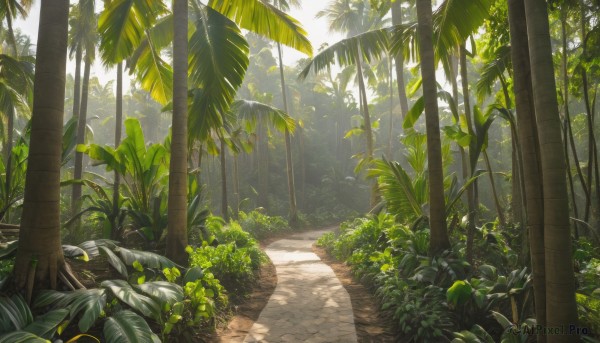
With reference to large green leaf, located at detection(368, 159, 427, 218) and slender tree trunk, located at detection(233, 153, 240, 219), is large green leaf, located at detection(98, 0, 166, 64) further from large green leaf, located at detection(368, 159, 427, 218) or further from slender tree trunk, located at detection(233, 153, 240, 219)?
slender tree trunk, located at detection(233, 153, 240, 219)

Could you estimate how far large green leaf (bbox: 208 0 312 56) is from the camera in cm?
604

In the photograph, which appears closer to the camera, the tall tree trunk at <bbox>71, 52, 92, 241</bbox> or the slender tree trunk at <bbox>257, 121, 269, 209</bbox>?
the tall tree trunk at <bbox>71, 52, 92, 241</bbox>

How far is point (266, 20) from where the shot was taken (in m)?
6.17

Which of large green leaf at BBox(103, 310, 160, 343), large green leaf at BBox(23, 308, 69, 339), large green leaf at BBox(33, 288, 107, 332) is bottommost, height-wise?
large green leaf at BBox(103, 310, 160, 343)

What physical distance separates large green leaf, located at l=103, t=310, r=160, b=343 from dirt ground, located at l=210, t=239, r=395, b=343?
1028 mm

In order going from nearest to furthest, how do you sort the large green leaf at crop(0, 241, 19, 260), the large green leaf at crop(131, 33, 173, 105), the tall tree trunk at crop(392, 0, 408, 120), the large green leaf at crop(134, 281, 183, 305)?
the large green leaf at crop(0, 241, 19, 260) < the large green leaf at crop(134, 281, 183, 305) < the large green leaf at crop(131, 33, 173, 105) < the tall tree trunk at crop(392, 0, 408, 120)

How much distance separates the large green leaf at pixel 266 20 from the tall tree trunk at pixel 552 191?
453 cm

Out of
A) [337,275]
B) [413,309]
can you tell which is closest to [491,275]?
[413,309]

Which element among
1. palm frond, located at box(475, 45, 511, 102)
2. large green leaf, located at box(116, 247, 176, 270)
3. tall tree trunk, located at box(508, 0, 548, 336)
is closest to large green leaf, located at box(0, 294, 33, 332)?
large green leaf, located at box(116, 247, 176, 270)

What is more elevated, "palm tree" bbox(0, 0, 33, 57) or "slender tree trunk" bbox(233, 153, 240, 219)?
"palm tree" bbox(0, 0, 33, 57)

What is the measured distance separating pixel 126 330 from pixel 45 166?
59.9 inches

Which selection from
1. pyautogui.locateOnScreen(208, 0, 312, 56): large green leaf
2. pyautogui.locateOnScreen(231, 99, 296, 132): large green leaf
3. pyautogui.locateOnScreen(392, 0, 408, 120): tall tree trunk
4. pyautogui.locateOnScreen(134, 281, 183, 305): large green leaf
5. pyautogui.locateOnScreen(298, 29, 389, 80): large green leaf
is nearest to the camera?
pyautogui.locateOnScreen(134, 281, 183, 305): large green leaf

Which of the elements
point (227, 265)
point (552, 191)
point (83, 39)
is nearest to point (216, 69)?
point (227, 265)

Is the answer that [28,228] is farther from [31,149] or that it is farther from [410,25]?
[410,25]
